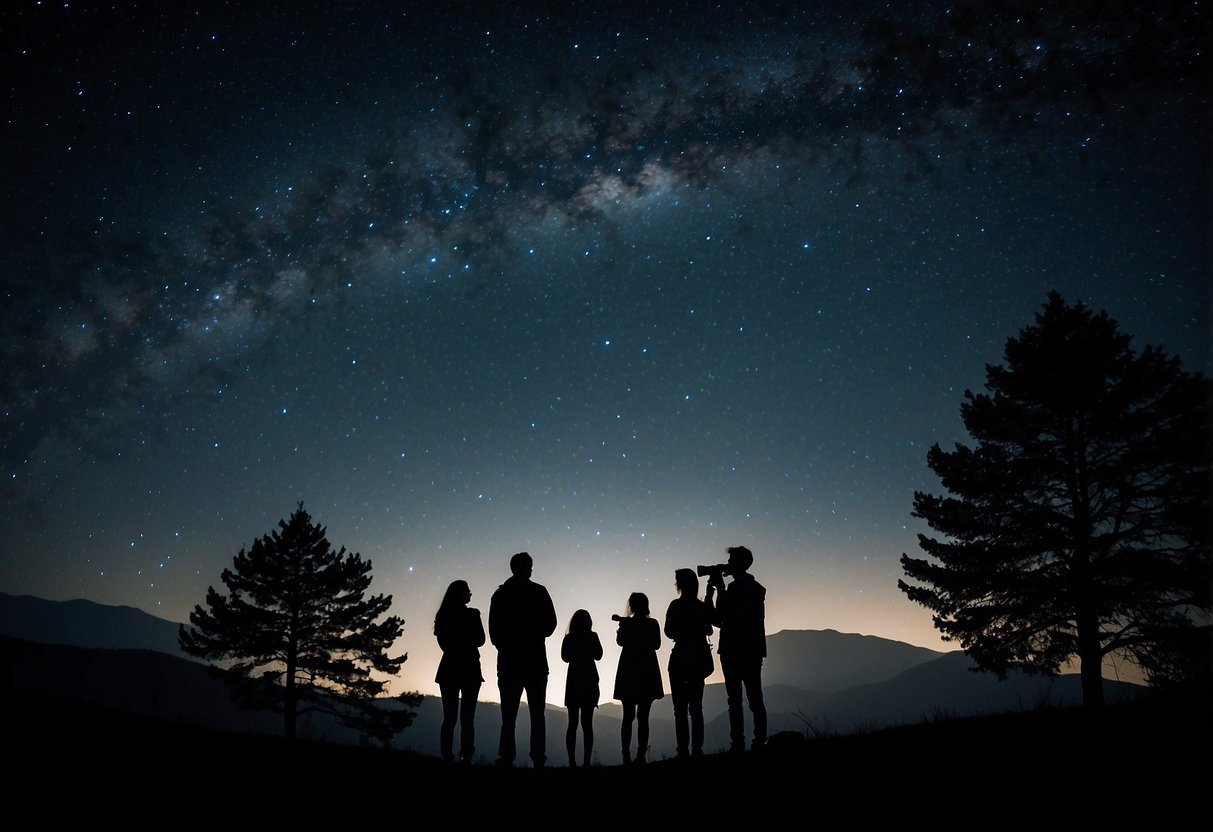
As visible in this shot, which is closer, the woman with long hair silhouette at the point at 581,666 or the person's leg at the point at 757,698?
the person's leg at the point at 757,698

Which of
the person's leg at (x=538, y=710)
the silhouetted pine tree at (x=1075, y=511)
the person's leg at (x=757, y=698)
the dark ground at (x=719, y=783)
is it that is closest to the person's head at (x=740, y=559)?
the person's leg at (x=757, y=698)

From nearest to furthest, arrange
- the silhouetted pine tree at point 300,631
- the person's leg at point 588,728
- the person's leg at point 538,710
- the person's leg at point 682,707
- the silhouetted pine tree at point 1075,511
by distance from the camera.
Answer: the person's leg at point 538,710
the person's leg at point 682,707
the person's leg at point 588,728
the silhouetted pine tree at point 1075,511
the silhouetted pine tree at point 300,631

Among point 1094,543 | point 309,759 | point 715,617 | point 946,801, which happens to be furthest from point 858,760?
point 1094,543

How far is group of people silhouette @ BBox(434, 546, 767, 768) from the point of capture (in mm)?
6367

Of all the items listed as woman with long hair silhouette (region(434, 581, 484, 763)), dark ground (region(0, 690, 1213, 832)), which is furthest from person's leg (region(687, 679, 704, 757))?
woman with long hair silhouette (region(434, 581, 484, 763))

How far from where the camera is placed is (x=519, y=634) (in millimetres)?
6578

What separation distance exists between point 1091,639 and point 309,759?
15715 millimetres

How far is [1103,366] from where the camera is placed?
47.1 ft

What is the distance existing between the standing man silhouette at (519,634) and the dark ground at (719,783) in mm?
1015

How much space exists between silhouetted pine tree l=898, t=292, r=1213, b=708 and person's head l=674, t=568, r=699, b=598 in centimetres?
1092

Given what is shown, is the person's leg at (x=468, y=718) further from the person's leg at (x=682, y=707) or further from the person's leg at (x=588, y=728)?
the person's leg at (x=682, y=707)

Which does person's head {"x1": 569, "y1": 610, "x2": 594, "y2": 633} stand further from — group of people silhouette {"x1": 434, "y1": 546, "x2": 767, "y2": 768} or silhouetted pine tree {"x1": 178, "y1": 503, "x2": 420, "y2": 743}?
silhouetted pine tree {"x1": 178, "y1": 503, "x2": 420, "y2": 743}

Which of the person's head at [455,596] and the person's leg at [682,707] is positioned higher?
the person's head at [455,596]

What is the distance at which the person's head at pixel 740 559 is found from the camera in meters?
6.49
